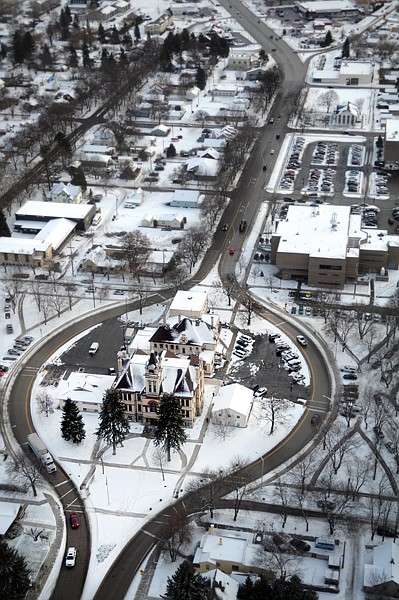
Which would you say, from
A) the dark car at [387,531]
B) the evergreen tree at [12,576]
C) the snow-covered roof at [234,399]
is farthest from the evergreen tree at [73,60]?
the dark car at [387,531]

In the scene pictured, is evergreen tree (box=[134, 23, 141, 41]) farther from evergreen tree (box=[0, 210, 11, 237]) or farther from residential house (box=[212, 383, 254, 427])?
residential house (box=[212, 383, 254, 427])

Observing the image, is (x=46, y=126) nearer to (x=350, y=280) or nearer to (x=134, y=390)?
(x=350, y=280)

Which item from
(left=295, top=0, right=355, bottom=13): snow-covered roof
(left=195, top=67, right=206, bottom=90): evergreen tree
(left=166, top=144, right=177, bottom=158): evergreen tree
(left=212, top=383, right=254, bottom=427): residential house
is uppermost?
(left=295, top=0, right=355, bottom=13): snow-covered roof

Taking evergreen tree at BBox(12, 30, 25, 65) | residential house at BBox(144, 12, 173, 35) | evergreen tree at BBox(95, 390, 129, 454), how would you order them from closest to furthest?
evergreen tree at BBox(95, 390, 129, 454) → evergreen tree at BBox(12, 30, 25, 65) → residential house at BBox(144, 12, 173, 35)

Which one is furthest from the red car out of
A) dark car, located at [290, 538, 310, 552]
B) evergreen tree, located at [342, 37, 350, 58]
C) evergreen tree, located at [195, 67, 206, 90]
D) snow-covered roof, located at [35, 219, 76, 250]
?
evergreen tree, located at [342, 37, 350, 58]

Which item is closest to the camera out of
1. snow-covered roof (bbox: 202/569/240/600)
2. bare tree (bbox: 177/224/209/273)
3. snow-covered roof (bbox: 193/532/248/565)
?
snow-covered roof (bbox: 202/569/240/600)

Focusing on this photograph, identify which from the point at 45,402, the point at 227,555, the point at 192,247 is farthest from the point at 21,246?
the point at 227,555

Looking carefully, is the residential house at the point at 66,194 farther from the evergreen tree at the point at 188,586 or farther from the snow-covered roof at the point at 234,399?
the evergreen tree at the point at 188,586
